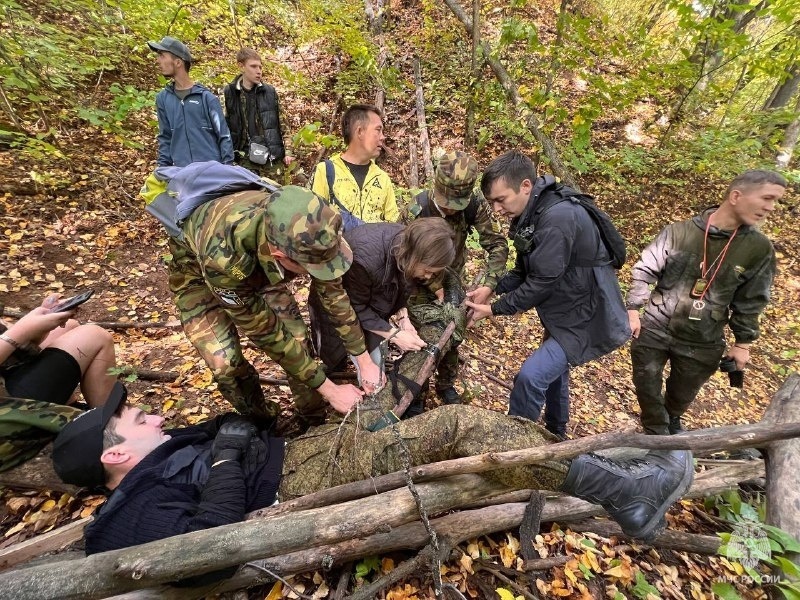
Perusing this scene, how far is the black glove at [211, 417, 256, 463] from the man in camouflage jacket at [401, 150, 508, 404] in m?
2.00

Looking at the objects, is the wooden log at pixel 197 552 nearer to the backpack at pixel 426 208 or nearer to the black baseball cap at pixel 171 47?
the backpack at pixel 426 208

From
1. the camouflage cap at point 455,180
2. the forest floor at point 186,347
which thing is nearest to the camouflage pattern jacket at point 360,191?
the camouflage cap at point 455,180

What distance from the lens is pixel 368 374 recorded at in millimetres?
3361

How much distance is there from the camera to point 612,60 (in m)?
12.3

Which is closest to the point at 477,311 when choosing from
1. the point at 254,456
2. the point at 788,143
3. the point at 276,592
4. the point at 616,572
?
the point at 616,572

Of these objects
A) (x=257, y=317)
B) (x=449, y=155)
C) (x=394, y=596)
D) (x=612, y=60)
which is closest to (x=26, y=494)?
(x=257, y=317)

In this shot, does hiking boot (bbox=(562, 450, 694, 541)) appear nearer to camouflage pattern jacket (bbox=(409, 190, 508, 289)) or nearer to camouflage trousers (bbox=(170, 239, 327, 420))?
camouflage pattern jacket (bbox=(409, 190, 508, 289))

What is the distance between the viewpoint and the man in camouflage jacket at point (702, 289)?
318cm

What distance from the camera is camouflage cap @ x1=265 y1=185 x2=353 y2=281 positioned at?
7.28 ft

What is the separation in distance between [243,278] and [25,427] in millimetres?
1941

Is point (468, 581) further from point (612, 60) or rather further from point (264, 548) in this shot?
point (612, 60)

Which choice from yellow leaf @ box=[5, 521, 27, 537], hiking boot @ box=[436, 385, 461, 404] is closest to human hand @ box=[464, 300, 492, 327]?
hiking boot @ box=[436, 385, 461, 404]

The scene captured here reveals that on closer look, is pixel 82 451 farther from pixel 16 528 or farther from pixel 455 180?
pixel 455 180

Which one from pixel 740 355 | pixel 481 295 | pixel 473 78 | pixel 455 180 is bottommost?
pixel 740 355
